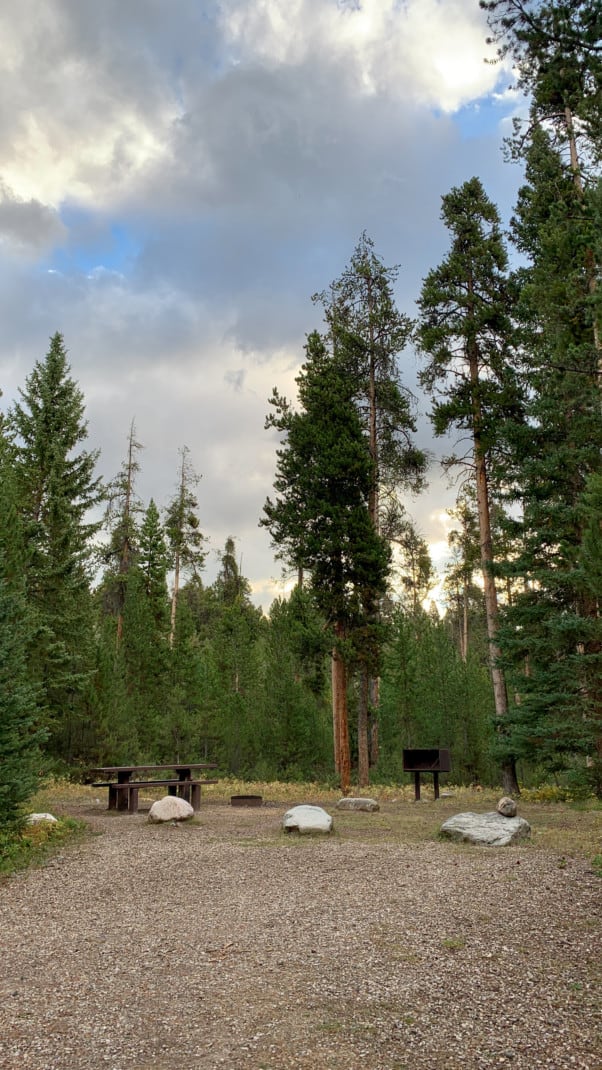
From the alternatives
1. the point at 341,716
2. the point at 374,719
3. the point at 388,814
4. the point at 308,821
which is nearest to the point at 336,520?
the point at 341,716

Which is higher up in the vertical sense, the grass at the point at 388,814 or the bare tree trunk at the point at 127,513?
the bare tree trunk at the point at 127,513

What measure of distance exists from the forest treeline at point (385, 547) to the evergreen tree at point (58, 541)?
6cm

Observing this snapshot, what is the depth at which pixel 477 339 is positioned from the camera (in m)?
17.9

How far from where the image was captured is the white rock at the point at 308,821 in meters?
10.7

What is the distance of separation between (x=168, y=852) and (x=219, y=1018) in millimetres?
5761

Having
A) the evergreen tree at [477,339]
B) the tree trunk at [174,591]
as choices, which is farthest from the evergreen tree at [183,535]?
the evergreen tree at [477,339]

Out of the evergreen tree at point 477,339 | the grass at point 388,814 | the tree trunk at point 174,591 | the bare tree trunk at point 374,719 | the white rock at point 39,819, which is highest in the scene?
the evergreen tree at point 477,339

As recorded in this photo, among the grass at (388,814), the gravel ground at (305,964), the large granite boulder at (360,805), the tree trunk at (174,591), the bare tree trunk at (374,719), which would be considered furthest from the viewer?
the tree trunk at (174,591)

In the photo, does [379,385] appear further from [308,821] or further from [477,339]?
[308,821]

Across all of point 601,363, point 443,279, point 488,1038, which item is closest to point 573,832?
point 488,1038

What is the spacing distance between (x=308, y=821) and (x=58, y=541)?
12.3 meters

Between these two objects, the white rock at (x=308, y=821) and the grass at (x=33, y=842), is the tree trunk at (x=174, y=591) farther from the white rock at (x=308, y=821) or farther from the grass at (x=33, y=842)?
the white rock at (x=308, y=821)

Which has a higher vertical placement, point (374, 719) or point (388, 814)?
point (374, 719)

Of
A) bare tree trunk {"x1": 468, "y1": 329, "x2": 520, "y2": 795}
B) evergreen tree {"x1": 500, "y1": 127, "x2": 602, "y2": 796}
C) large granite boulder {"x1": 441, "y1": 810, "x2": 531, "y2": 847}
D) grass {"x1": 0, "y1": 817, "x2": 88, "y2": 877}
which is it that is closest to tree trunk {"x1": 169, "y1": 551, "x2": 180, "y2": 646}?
bare tree trunk {"x1": 468, "y1": 329, "x2": 520, "y2": 795}
